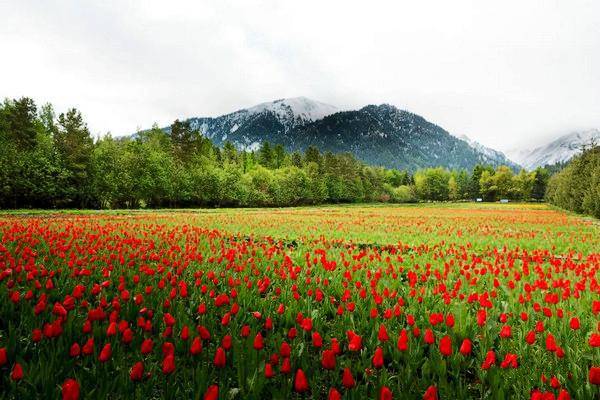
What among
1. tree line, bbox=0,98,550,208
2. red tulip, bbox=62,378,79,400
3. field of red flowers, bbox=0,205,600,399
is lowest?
field of red flowers, bbox=0,205,600,399

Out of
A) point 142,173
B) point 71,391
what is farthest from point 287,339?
point 142,173

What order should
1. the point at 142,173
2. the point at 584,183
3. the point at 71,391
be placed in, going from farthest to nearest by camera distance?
Answer: the point at 142,173
the point at 584,183
the point at 71,391

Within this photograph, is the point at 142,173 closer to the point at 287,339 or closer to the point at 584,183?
the point at 287,339

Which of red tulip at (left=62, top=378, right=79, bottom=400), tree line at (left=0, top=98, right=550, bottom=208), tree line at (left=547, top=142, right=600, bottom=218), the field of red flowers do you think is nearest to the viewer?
red tulip at (left=62, top=378, right=79, bottom=400)

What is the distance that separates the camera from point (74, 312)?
3.74m

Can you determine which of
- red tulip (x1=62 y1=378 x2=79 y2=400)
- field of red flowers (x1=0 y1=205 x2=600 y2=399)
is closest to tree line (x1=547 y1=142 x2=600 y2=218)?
field of red flowers (x1=0 y1=205 x2=600 y2=399)

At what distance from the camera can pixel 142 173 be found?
169ft

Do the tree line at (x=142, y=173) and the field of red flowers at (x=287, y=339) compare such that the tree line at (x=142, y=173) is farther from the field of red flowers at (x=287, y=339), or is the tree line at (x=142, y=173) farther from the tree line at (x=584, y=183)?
the tree line at (x=584, y=183)

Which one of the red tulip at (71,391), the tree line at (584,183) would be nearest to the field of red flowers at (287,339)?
the red tulip at (71,391)

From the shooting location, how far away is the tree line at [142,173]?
38500 millimetres

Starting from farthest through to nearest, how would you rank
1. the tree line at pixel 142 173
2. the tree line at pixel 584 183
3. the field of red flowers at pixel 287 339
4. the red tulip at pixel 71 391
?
1. the tree line at pixel 142 173
2. the tree line at pixel 584 183
3. the field of red flowers at pixel 287 339
4. the red tulip at pixel 71 391

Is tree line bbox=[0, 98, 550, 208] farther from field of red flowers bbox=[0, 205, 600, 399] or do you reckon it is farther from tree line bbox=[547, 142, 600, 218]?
tree line bbox=[547, 142, 600, 218]

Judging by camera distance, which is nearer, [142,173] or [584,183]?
[584,183]

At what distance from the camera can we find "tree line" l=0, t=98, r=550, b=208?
38.5 m
